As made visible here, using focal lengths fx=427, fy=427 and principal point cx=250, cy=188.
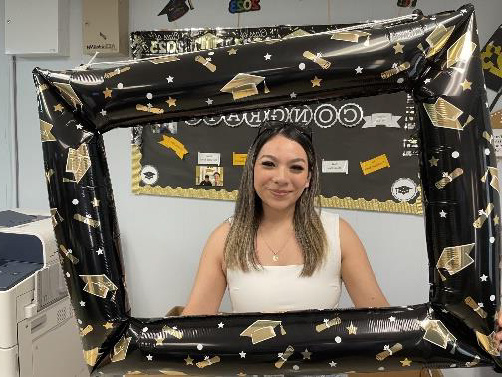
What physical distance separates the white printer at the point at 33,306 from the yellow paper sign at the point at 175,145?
70 centimetres

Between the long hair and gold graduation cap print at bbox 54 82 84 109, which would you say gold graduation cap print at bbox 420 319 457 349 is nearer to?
the long hair

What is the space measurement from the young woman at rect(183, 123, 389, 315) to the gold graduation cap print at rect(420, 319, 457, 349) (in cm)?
27

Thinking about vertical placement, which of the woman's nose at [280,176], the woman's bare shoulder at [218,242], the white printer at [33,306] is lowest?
the white printer at [33,306]

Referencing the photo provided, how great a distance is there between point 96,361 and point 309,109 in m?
1.48

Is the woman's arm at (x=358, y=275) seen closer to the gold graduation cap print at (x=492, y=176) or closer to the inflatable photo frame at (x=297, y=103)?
the inflatable photo frame at (x=297, y=103)

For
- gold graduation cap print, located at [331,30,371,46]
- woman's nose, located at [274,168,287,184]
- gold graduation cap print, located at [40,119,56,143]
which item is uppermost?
gold graduation cap print, located at [331,30,371,46]

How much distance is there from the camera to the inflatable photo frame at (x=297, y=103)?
887mm

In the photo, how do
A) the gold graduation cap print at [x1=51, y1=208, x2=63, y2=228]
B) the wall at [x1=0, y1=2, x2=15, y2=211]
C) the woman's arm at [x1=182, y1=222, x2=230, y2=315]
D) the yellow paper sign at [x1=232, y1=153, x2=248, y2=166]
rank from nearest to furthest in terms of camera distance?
the gold graduation cap print at [x1=51, y1=208, x2=63, y2=228] < the woman's arm at [x1=182, y1=222, x2=230, y2=315] < the yellow paper sign at [x1=232, y1=153, x2=248, y2=166] < the wall at [x1=0, y1=2, x2=15, y2=211]

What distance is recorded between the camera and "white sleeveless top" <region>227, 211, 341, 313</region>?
1.19 metres

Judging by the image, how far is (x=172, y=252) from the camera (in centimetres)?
232

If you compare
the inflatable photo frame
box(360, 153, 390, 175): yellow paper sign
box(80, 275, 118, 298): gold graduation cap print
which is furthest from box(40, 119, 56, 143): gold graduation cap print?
box(360, 153, 390, 175): yellow paper sign

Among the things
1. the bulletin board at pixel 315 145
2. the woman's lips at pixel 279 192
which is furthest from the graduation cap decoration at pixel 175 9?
the woman's lips at pixel 279 192

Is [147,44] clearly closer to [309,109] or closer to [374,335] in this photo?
[309,109]

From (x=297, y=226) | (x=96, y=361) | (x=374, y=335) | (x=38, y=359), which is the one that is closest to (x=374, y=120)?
(x=297, y=226)
